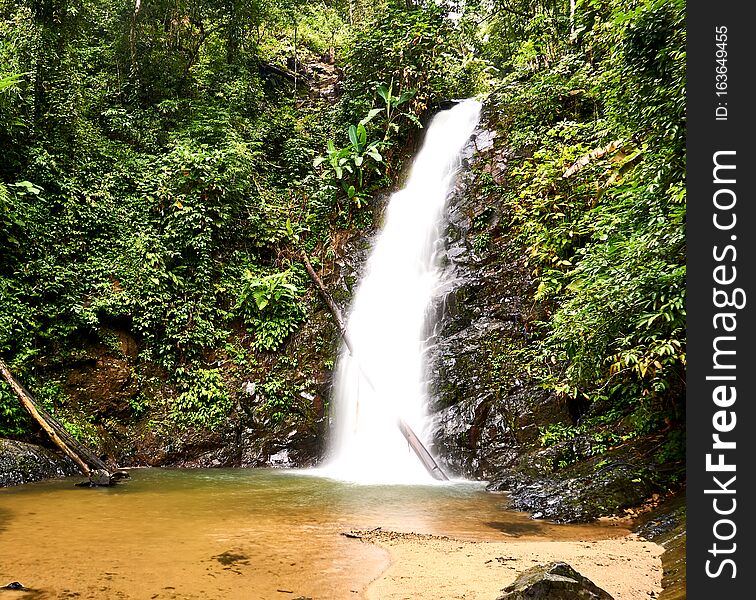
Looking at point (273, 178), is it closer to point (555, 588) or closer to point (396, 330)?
point (396, 330)

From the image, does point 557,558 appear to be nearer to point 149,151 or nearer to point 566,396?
point 566,396

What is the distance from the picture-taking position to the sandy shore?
354 cm

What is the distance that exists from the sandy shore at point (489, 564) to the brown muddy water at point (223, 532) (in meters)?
0.21

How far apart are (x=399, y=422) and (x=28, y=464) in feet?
18.9

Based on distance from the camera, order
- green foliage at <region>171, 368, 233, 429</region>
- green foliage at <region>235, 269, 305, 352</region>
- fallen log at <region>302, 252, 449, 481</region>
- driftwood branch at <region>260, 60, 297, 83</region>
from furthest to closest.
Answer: driftwood branch at <region>260, 60, 297, 83</region>
green foliage at <region>235, 269, 305, 352</region>
green foliage at <region>171, 368, 233, 429</region>
fallen log at <region>302, 252, 449, 481</region>

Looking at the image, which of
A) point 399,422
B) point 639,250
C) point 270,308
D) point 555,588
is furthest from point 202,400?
point 555,588

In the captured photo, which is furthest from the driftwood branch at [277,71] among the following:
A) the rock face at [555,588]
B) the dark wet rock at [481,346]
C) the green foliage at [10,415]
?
the rock face at [555,588]

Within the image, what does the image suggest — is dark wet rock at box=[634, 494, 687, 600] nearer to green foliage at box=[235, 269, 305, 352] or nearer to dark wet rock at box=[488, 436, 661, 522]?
dark wet rock at box=[488, 436, 661, 522]

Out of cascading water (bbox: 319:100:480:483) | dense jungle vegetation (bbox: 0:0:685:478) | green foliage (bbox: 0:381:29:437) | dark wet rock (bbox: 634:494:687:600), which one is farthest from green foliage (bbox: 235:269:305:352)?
dark wet rock (bbox: 634:494:687:600)

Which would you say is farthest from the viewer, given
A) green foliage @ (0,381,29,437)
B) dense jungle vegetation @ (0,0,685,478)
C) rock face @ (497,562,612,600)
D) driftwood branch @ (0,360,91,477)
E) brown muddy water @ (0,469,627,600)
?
green foliage @ (0,381,29,437)

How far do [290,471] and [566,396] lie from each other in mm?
5041

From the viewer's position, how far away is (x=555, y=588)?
9.23 ft

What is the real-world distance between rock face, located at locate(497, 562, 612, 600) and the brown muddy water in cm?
120

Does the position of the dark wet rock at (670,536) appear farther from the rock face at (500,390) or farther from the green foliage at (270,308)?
the green foliage at (270,308)
